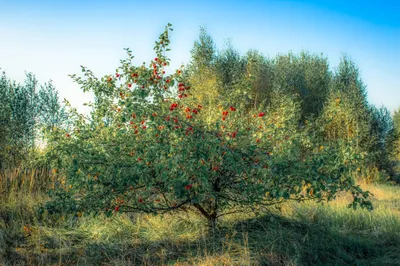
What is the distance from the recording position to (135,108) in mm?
4293

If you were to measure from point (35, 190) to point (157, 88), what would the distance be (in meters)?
5.19

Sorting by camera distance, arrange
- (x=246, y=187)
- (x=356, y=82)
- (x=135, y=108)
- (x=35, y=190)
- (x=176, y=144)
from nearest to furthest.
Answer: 1. (x=135, y=108)
2. (x=176, y=144)
3. (x=246, y=187)
4. (x=35, y=190)
5. (x=356, y=82)

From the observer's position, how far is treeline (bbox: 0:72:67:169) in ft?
36.2

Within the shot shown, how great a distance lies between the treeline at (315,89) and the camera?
61.2 ft

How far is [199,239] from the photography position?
5660 millimetres

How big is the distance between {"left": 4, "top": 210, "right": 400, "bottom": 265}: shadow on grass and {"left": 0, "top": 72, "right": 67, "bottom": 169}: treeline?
18.7 feet

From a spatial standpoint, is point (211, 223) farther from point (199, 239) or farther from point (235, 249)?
point (235, 249)

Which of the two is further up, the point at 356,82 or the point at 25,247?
the point at 356,82

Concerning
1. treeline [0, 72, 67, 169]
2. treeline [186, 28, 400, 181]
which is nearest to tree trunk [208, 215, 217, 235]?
treeline [0, 72, 67, 169]

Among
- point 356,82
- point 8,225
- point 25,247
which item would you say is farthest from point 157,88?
point 356,82

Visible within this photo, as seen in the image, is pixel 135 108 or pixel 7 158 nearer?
pixel 135 108

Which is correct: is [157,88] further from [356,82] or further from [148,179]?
[356,82]

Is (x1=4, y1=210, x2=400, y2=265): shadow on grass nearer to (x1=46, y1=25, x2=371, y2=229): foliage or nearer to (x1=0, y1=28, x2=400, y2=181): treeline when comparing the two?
(x1=46, y1=25, x2=371, y2=229): foliage

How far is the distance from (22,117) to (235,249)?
9.64 meters
